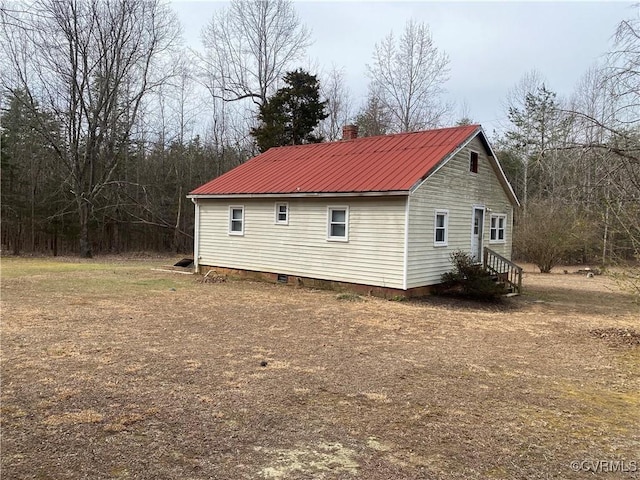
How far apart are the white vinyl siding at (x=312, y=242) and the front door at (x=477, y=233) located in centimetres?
415

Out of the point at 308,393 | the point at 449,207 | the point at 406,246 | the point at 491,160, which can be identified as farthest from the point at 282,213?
the point at 308,393

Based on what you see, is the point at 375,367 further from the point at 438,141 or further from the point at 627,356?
the point at 438,141

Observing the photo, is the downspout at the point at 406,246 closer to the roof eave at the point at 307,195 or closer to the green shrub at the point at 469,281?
the roof eave at the point at 307,195

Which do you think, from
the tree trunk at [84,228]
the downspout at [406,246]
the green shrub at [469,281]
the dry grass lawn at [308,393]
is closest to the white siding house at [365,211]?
the downspout at [406,246]

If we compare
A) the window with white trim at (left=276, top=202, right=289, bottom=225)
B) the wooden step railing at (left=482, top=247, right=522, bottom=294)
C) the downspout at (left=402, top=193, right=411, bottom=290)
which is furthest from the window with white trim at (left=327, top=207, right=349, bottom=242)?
the wooden step railing at (left=482, top=247, right=522, bottom=294)

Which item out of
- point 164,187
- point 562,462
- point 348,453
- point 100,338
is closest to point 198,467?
point 348,453

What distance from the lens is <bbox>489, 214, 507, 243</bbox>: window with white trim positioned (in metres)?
16.9

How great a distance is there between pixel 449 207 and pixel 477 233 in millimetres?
2361

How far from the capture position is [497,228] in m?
17.2

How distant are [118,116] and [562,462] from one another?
1100 inches

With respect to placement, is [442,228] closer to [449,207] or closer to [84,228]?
[449,207]

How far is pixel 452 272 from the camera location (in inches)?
561

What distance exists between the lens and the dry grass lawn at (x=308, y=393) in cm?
377

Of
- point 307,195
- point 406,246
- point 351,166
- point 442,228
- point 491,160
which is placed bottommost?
point 406,246
